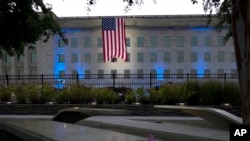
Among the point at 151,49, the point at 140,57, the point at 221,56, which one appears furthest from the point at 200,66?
the point at 140,57

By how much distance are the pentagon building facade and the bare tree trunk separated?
73453 millimetres

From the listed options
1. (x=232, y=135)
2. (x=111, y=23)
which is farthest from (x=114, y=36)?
(x=232, y=135)

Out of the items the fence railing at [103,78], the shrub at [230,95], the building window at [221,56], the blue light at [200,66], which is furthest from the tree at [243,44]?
the building window at [221,56]

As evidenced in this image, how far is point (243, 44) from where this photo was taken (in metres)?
3.34

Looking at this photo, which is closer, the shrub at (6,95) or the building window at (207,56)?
the shrub at (6,95)

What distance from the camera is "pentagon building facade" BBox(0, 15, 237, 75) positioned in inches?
3061

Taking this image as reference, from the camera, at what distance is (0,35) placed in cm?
1284

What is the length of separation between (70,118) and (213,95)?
335 inches

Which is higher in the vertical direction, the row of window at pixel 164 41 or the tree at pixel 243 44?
the row of window at pixel 164 41

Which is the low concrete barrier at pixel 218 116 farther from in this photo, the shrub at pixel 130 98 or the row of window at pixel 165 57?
the row of window at pixel 165 57

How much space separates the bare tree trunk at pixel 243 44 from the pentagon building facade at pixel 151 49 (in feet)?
241

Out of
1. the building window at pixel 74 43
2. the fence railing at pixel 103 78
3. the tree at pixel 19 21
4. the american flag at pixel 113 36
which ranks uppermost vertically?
the building window at pixel 74 43

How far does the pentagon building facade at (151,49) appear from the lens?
77.8 meters

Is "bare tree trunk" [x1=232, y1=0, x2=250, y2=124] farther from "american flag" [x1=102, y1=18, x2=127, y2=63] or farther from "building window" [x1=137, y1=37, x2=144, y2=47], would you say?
"building window" [x1=137, y1=37, x2=144, y2=47]
